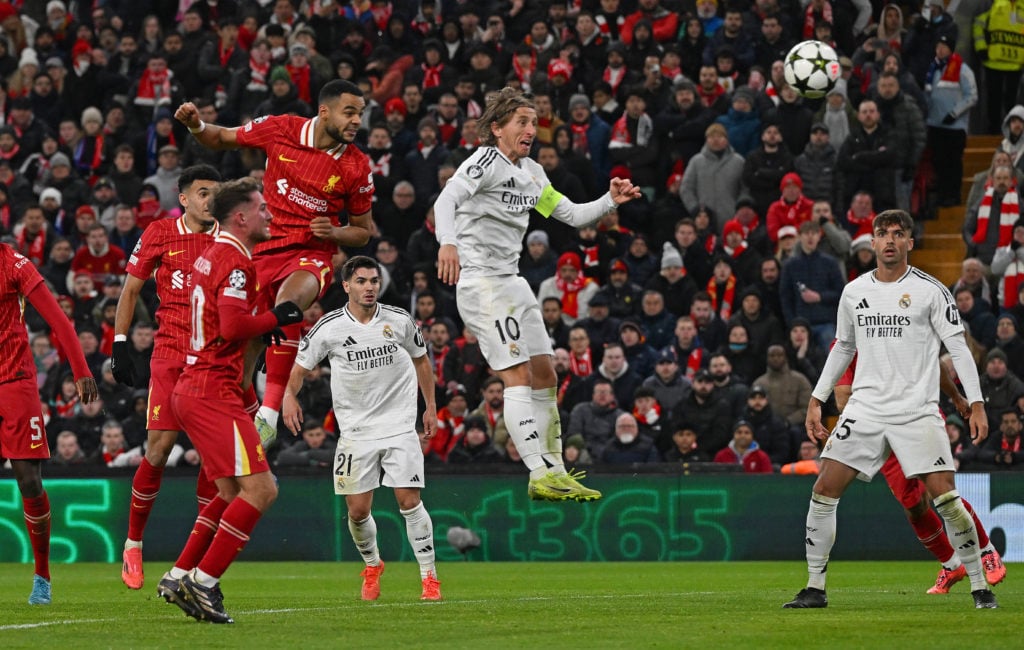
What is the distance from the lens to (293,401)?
12797mm

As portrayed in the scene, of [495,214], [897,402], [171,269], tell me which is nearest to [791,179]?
[495,214]

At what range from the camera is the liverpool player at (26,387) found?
11820mm

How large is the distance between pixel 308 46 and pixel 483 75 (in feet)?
8.91

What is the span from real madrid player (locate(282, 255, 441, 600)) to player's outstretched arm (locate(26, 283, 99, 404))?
1.57m

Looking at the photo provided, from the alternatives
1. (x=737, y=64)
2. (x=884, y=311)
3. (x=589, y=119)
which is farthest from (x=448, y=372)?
(x=884, y=311)

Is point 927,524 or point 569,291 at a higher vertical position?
point 569,291

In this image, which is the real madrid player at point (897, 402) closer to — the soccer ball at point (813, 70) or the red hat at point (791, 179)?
the soccer ball at point (813, 70)

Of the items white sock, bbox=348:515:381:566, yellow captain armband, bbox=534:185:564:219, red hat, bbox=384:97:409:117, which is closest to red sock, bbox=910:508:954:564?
yellow captain armband, bbox=534:185:564:219

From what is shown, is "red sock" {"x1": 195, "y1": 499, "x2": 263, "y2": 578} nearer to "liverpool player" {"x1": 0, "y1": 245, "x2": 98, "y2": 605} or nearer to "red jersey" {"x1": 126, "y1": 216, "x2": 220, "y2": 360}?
"liverpool player" {"x1": 0, "y1": 245, "x2": 98, "y2": 605}

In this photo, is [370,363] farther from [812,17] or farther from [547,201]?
[812,17]

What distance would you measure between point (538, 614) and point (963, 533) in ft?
9.21

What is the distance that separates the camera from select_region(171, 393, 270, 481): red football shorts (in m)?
9.80

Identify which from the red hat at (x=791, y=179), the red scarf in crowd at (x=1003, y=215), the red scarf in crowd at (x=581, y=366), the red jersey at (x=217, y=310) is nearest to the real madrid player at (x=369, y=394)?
the red jersey at (x=217, y=310)

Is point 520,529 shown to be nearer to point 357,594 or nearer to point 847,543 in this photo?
point 847,543
